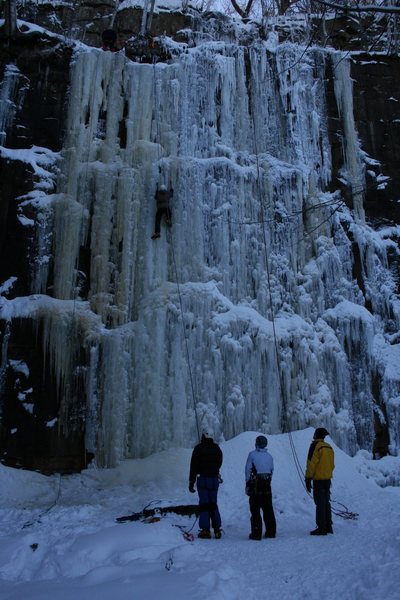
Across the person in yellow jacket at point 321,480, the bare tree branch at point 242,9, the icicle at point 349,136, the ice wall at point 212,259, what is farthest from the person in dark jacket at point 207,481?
the bare tree branch at point 242,9

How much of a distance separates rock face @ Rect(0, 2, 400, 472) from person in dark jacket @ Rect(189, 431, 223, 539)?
10.4 ft

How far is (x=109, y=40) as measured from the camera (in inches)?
436

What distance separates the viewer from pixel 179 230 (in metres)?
10.0

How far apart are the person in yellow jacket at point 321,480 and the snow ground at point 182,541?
6.7 inches

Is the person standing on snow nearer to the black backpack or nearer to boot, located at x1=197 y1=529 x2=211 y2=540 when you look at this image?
the black backpack

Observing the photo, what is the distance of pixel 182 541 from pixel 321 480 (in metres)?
1.52

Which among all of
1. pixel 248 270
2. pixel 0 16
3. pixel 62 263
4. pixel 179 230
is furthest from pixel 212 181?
pixel 0 16

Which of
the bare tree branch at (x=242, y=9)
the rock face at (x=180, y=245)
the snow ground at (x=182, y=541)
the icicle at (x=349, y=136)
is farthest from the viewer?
the bare tree branch at (x=242, y=9)

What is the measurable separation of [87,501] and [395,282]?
22.8 feet

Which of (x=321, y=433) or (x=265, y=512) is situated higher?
(x=321, y=433)

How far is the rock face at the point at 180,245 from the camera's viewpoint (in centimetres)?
902

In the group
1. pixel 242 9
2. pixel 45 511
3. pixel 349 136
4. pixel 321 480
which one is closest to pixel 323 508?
pixel 321 480

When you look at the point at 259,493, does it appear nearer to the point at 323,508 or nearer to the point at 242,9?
the point at 323,508

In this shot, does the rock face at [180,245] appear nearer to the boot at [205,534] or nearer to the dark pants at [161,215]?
the dark pants at [161,215]
